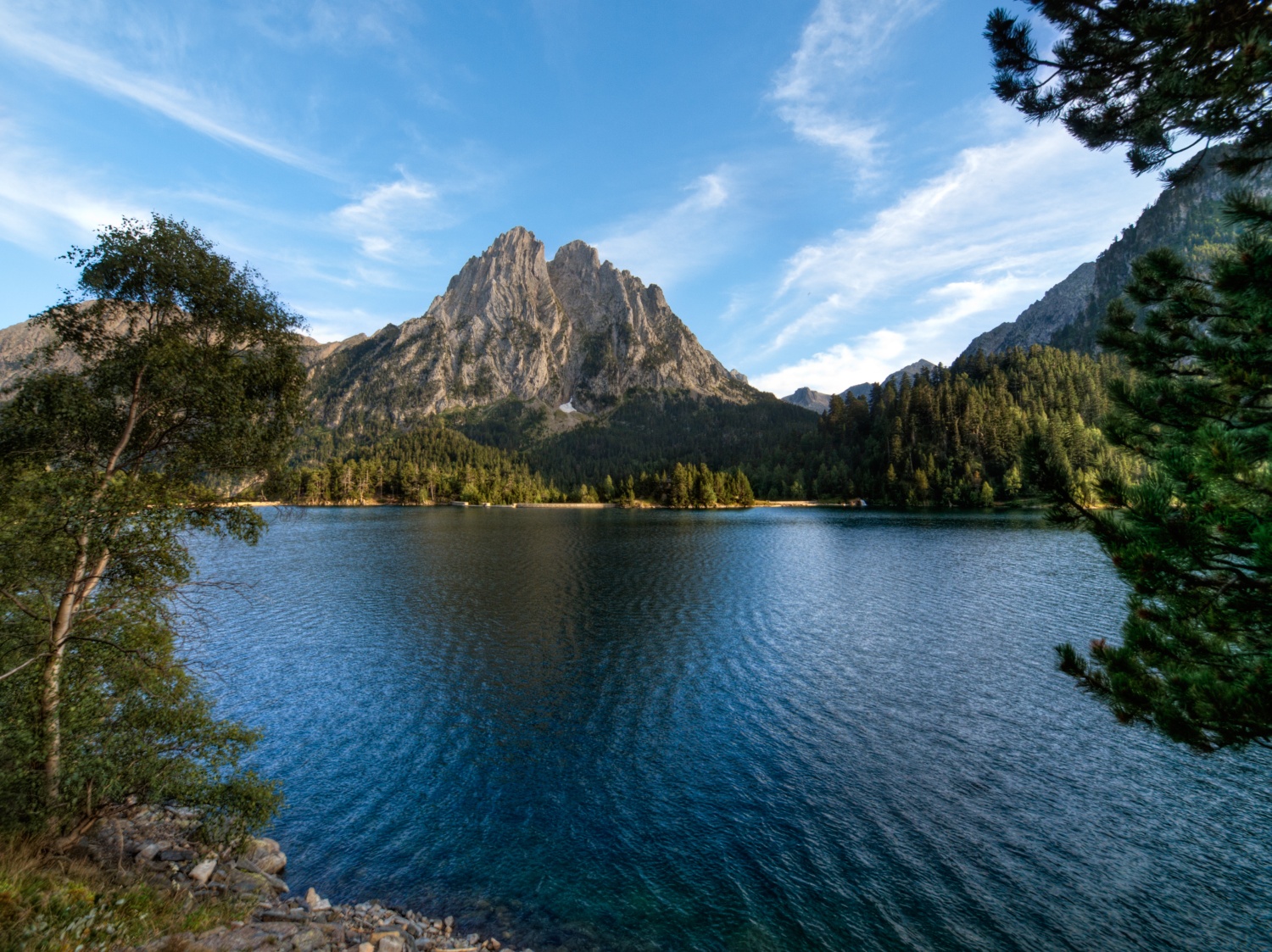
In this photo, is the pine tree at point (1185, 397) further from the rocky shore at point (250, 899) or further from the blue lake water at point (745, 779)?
the rocky shore at point (250, 899)

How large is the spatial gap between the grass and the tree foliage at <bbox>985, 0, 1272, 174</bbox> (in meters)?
22.9

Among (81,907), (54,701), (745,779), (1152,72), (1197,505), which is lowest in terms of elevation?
(745,779)

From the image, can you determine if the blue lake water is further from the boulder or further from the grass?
the grass

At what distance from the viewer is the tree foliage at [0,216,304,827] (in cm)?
1441

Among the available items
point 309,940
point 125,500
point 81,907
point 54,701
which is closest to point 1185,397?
point 309,940

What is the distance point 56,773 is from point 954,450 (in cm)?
21486

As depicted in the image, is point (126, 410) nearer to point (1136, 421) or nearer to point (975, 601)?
point (1136, 421)

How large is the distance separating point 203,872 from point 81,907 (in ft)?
20.9

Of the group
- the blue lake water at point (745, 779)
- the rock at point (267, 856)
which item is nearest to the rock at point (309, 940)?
the blue lake water at point (745, 779)

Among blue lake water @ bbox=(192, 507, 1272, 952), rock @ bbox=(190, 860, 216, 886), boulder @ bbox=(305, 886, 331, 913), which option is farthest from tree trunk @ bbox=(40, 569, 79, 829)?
blue lake water @ bbox=(192, 507, 1272, 952)

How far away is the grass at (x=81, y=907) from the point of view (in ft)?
31.2

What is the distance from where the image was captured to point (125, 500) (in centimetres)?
1444

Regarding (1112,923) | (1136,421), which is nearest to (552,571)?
(1112,923)

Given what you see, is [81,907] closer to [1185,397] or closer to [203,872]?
[203,872]
